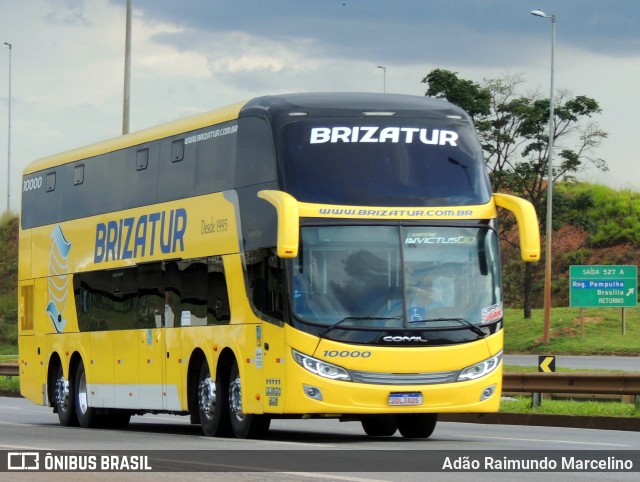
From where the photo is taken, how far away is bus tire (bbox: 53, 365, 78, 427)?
2542cm

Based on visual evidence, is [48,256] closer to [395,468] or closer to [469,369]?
[469,369]

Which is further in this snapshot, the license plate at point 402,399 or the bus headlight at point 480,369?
the bus headlight at point 480,369

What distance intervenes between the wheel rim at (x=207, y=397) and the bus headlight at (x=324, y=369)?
2516 mm

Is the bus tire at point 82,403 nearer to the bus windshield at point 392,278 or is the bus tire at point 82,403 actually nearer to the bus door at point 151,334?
the bus door at point 151,334

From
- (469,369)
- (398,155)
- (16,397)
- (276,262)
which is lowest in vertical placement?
(16,397)

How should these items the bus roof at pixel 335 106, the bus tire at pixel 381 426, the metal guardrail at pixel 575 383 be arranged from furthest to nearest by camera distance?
Answer: the metal guardrail at pixel 575 383
the bus tire at pixel 381 426
the bus roof at pixel 335 106

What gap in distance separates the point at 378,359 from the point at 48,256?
10217mm

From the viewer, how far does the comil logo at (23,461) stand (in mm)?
13729

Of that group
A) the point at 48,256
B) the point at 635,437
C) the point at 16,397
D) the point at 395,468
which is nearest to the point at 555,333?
the point at 16,397

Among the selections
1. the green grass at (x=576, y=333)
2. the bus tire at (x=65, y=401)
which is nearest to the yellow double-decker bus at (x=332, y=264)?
the bus tire at (x=65, y=401)

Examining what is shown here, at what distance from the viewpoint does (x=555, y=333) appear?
57.2 m

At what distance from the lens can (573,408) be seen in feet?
81.3

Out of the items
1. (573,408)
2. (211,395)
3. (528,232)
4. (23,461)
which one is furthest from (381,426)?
(23,461)

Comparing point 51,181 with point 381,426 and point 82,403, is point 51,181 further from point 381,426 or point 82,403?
point 381,426
